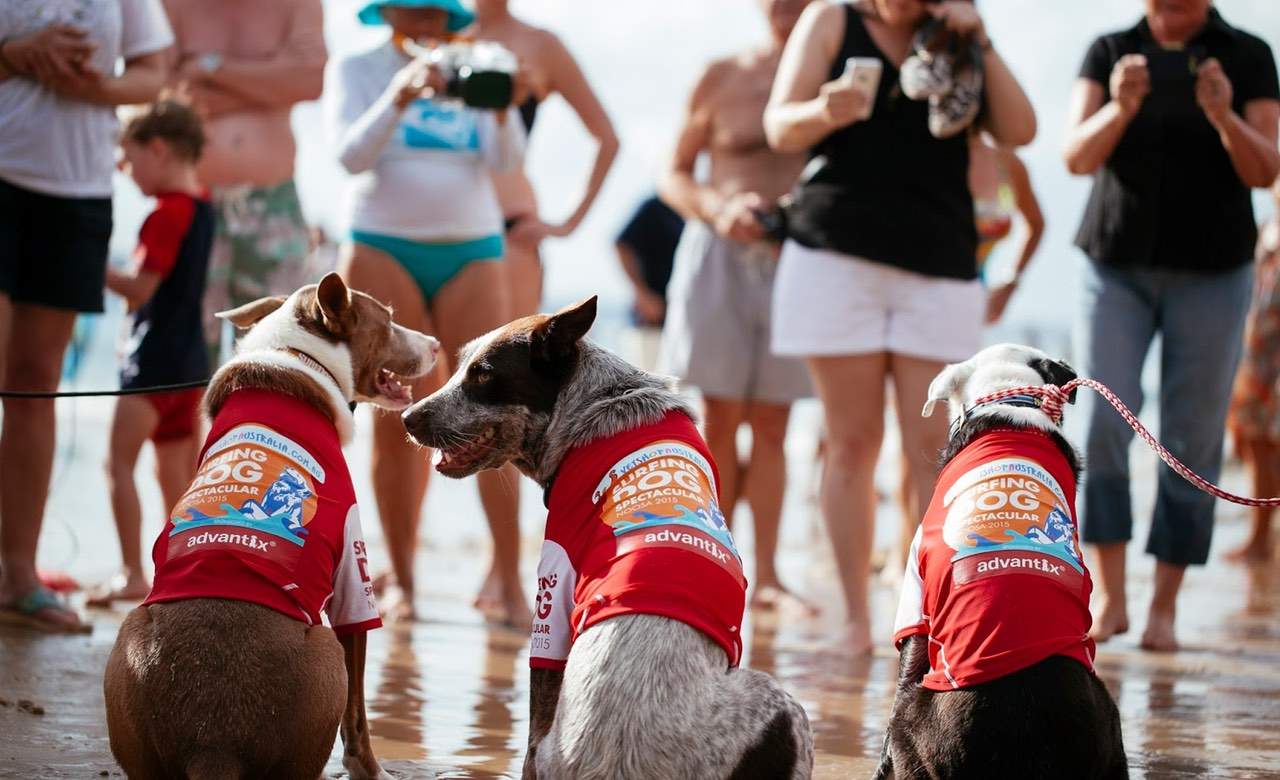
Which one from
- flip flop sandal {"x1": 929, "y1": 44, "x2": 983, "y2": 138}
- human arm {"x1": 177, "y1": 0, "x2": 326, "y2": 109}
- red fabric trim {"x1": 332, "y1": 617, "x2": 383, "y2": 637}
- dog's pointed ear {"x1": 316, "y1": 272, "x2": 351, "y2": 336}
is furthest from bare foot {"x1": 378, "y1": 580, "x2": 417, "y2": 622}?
flip flop sandal {"x1": 929, "y1": 44, "x2": 983, "y2": 138}

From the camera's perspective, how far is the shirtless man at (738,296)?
26.7 ft

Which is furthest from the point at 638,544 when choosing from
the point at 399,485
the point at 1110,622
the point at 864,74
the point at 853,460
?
the point at 1110,622

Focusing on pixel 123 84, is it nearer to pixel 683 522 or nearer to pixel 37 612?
pixel 37 612

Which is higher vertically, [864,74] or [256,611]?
[864,74]

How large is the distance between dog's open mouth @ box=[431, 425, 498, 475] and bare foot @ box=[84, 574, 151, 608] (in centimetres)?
304

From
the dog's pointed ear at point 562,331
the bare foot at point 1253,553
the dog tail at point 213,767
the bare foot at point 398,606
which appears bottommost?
the bare foot at point 1253,553

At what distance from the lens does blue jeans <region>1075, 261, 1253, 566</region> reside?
6.92 meters

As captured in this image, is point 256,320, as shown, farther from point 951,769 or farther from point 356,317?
point 951,769

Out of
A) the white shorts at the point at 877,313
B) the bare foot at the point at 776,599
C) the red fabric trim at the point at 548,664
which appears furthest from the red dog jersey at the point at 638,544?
the bare foot at the point at 776,599

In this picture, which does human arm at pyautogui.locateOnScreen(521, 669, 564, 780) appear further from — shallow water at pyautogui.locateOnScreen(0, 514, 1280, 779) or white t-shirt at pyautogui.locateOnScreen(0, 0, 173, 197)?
white t-shirt at pyautogui.locateOnScreen(0, 0, 173, 197)

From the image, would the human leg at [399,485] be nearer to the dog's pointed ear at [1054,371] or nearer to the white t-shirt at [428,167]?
the white t-shirt at [428,167]

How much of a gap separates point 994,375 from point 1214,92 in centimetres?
278

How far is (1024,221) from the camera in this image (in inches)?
353

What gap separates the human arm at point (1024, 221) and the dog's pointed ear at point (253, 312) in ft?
15.9
